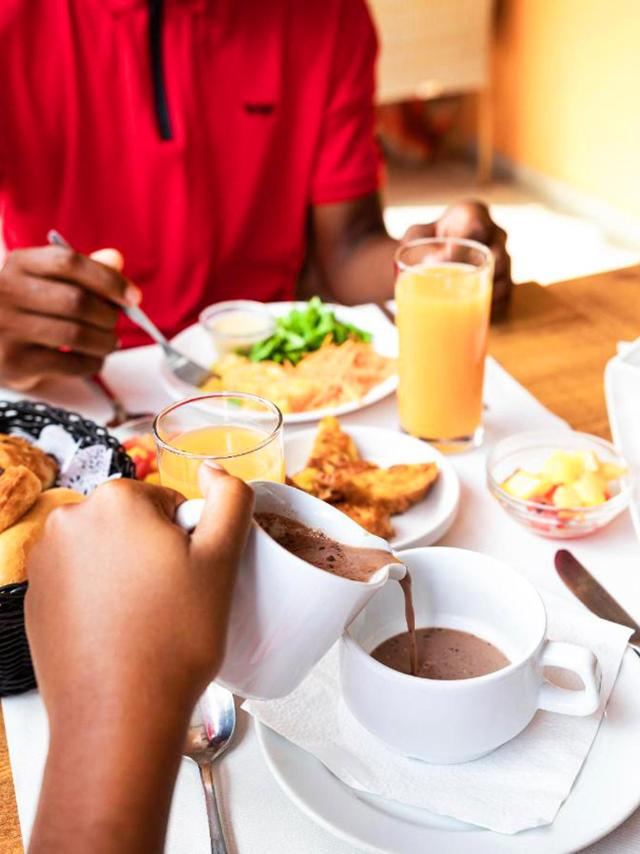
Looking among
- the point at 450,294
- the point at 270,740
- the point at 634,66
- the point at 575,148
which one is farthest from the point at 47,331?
the point at 575,148

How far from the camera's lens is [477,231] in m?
1.41

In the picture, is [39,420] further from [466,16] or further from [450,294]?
[466,16]

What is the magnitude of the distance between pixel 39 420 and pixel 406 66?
12.3 ft

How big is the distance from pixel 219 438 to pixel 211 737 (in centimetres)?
31

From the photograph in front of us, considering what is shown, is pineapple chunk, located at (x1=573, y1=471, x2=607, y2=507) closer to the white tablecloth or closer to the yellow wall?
the white tablecloth

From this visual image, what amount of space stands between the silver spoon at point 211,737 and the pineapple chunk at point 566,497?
0.43 m

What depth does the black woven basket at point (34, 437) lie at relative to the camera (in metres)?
0.73

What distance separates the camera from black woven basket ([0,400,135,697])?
28.9 inches

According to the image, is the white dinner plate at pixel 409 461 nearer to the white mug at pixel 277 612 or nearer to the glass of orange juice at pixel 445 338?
the glass of orange juice at pixel 445 338

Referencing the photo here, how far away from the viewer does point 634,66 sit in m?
3.75

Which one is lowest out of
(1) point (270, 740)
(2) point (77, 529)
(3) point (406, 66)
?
(3) point (406, 66)

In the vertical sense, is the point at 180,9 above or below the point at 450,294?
above

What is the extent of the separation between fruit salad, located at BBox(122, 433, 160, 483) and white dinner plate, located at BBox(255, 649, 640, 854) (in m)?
0.41

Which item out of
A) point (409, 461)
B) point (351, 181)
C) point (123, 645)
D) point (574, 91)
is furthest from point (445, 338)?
point (574, 91)
